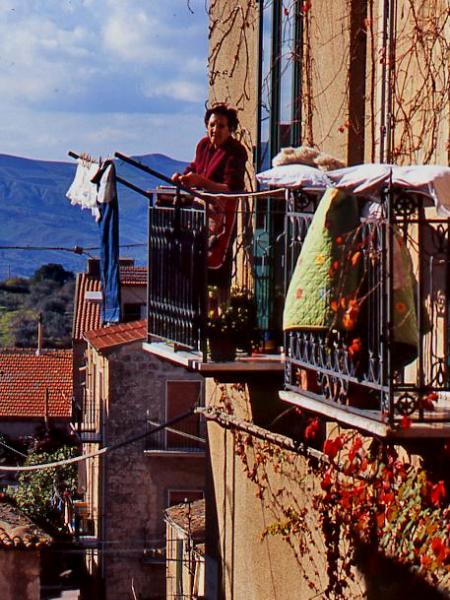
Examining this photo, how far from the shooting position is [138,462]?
106 feet

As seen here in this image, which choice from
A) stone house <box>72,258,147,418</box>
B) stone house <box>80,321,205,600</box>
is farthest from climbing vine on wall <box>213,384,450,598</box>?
stone house <box>72,258,147,418</box>

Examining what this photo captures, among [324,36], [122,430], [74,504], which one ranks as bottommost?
[74,504]

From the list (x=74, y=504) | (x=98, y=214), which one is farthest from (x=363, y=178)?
(x=74, y=504)

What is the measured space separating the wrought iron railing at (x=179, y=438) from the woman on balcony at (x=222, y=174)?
1952 cm

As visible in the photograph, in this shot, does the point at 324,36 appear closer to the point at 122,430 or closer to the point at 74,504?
the point at 122,430

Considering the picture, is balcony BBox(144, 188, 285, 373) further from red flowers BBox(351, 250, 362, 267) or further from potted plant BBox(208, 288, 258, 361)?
red flowers BBox(351, 250, 362, 267)

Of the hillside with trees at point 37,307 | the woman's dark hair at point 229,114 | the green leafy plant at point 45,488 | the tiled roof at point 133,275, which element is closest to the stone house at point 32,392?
the green leafy plant at point 45,488

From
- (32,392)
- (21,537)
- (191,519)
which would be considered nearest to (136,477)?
(191,519)

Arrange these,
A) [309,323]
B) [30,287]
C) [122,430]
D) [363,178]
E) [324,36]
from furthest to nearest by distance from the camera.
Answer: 1. [30,287]
2. [122,430]
3. [324,36]
4. [309,323]
5. [363,178]

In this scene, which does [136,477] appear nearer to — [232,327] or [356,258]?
[232,327]

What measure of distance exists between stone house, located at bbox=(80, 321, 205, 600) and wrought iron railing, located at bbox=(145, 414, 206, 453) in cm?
2

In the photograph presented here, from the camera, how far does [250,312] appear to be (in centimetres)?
1188

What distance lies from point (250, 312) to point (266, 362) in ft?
1.40

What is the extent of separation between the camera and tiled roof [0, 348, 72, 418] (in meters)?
46.5
